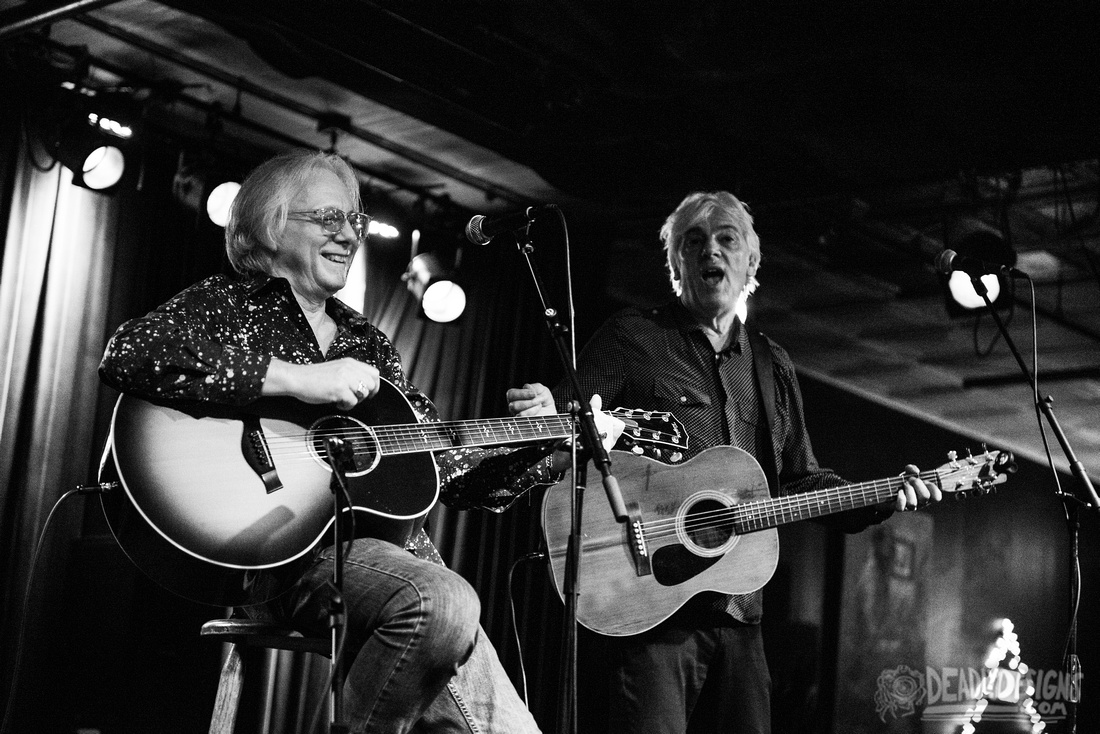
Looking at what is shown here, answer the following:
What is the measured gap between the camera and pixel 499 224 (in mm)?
3209

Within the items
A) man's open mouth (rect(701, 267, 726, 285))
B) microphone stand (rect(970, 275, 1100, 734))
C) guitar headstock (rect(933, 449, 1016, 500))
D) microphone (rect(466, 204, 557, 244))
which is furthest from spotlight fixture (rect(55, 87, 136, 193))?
microphone stand (rect(970, 275, 1100, 734))

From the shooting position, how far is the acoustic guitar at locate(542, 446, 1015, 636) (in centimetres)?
371

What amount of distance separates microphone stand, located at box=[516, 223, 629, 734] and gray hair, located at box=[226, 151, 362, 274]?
726 millimetres

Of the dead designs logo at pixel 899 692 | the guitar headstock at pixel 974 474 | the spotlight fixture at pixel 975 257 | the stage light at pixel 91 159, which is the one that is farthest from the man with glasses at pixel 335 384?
the dead designs logo at pixel 899 692

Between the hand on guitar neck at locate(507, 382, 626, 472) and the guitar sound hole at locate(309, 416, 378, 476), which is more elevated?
the hand on guitar neck at locate(507, 382, 626, 472)

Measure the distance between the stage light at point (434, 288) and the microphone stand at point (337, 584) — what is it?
15.7 ft

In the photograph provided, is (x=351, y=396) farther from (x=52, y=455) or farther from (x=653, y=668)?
(x=52, y=455)

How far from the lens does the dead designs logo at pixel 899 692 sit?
7785 millimetres

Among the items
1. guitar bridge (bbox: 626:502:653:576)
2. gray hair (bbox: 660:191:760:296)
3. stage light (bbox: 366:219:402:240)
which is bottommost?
guitar bridge (bbox: 626:502:653:576)

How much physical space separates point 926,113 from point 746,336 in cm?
246

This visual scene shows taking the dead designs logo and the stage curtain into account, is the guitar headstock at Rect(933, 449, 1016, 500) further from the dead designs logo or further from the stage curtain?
the stage curtain

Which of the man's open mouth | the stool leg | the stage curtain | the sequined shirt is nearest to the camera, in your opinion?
the sequined shirt

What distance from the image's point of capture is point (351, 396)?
9.66 feet

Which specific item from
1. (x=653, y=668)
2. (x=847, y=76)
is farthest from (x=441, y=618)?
(x=847, y=76)
